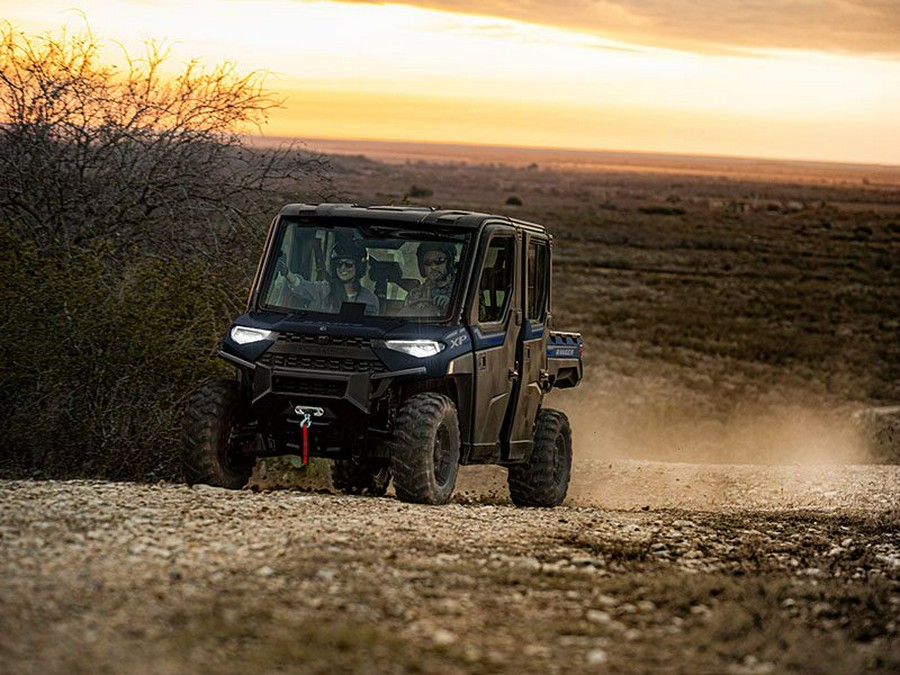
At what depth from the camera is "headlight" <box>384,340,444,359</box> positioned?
10172 mm

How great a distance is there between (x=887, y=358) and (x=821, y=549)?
30.6 metres

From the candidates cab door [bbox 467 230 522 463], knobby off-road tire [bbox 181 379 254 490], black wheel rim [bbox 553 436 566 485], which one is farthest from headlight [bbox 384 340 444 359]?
black wheel rim [bbox 553 436 566 485]

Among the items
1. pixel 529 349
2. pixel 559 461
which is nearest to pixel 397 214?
pixel 529 349

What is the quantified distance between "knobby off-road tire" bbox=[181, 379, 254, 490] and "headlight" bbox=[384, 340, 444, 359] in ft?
4.30

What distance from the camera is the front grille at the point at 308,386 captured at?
10117 millimetres

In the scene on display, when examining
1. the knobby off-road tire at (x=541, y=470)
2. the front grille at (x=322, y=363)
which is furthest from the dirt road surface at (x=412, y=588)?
the knobby off-road tire at (x=541, y=470)

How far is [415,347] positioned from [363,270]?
100 cm

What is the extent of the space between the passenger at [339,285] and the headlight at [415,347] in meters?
0.62

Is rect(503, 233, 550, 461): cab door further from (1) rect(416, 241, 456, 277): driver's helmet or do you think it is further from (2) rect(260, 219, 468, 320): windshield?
(2) rect(260, 219, 468, 320): windshield

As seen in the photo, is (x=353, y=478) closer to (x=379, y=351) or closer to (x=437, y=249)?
(x=437, y=249)

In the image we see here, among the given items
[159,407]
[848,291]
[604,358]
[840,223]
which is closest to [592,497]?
[159,407]

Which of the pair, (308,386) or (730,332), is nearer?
(308,386)

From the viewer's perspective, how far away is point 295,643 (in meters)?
5.84

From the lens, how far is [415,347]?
10.2 metres
